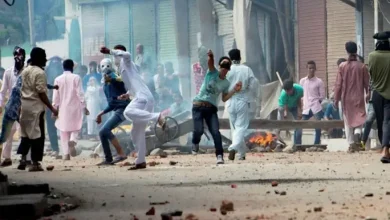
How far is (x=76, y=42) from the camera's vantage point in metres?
37.9

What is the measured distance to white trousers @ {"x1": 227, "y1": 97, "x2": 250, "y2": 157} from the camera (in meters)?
17.1

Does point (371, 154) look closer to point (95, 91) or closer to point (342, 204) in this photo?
point (342, 204)

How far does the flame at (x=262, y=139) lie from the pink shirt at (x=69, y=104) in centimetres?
336

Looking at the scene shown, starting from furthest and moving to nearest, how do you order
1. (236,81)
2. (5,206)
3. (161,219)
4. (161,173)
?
1. (236,81)
2. (161,173)
3. (5,206)
4. (161,219)

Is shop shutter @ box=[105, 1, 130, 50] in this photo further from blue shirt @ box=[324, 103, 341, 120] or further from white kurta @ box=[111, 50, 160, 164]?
white kurta @ box=[111, 50, 160, 164]

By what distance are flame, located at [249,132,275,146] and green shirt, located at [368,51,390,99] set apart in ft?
18.4

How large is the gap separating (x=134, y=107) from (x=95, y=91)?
1225 cm

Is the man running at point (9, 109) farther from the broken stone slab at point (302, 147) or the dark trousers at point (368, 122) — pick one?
the dark trousers at point (368, 122)

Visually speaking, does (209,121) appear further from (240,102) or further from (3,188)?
(3,188)

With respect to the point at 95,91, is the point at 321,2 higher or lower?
higher

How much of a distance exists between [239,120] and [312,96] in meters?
5.28

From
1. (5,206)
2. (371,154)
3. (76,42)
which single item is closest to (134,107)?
(371,154)

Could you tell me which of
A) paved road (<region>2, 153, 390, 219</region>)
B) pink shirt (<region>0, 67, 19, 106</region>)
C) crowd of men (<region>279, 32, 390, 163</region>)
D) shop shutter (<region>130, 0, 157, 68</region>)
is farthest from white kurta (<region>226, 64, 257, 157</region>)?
shop shutter (<region>130, 0, 157, 68</region>)

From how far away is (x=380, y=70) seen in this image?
52.0 ft
